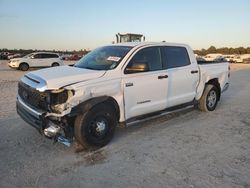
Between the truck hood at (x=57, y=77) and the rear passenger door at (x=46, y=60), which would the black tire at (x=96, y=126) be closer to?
the truck hood at (x=57, y=77)

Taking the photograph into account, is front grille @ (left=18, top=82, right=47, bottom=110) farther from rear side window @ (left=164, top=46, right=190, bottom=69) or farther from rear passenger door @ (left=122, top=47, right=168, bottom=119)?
rear side window @ (left=164, top=46, right=190, bottom=69)

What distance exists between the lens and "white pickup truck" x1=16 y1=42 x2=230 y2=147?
4824mm

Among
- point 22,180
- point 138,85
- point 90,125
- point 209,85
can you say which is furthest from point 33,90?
point 209,85

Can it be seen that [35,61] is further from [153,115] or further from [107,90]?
[107,90]

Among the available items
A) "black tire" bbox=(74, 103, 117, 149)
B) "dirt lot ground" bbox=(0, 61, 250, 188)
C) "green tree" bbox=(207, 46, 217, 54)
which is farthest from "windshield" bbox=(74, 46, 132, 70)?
"green tree" bbox=(207, 46, 217, 54)

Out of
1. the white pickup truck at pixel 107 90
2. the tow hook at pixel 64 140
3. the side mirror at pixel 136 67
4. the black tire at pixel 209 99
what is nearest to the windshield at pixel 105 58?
the white pickup truck at pixel 107 90

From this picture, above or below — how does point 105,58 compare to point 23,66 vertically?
above

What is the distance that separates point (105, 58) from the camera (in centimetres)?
602

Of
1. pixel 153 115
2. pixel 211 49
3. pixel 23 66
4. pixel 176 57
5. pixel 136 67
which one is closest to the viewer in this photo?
pixel 136 67

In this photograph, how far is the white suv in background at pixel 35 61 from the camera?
25047 millimetres

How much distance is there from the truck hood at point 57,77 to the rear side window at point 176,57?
1877mm

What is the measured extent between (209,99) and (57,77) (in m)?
4.64

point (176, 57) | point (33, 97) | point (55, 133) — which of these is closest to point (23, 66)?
point (176, 57)

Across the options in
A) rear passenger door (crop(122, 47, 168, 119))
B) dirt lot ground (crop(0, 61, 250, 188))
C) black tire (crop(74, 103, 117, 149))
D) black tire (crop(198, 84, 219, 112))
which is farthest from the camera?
black tire (crop(198, 84, 219, 112))
